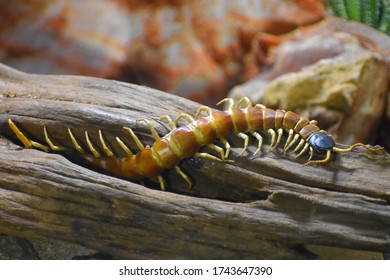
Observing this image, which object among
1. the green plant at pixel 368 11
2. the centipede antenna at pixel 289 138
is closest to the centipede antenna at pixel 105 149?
the centipede antenna at pixel 289 138

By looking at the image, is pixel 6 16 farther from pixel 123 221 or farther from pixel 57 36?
pixel 123 221

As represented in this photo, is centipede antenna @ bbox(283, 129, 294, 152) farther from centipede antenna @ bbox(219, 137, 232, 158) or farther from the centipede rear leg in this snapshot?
the centipede rear leg

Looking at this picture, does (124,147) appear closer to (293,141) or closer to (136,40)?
(293,141)

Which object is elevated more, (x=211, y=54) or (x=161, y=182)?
(x=211, y=54)

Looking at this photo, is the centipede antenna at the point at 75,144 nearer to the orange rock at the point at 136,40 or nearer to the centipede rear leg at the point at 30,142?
the centipede rear leg at the point at 30,142

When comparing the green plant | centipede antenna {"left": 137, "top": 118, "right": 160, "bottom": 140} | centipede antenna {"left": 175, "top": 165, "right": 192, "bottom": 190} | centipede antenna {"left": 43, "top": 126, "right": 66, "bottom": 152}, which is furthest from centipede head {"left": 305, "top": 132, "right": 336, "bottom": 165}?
the green plant

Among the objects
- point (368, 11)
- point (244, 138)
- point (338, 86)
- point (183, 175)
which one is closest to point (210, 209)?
point (183, 175)

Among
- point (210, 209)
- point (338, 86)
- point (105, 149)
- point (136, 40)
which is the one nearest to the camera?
point (210, 209)
